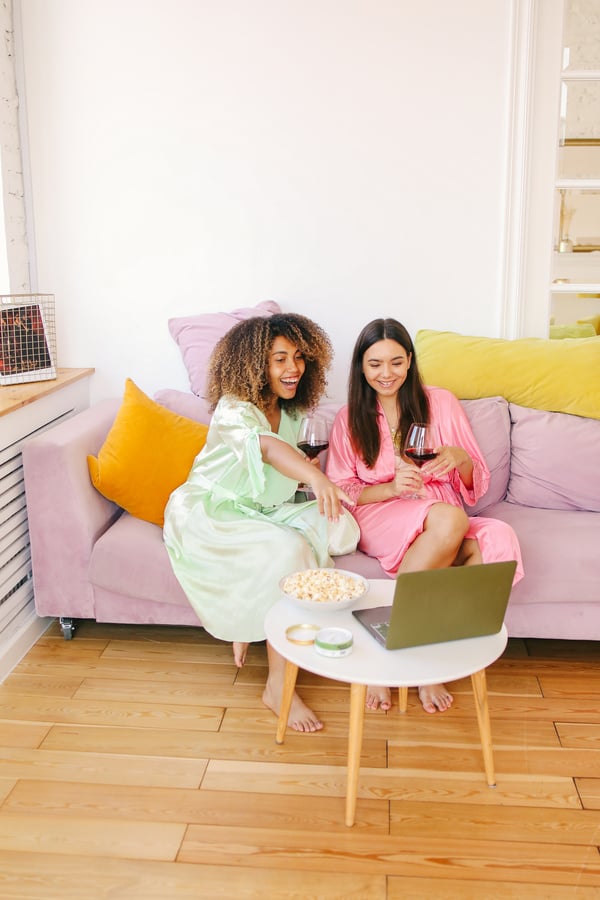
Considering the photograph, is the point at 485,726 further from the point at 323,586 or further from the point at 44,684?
the point at 44,684

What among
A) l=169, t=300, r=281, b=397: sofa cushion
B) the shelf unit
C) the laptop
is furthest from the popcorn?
the shelf unit

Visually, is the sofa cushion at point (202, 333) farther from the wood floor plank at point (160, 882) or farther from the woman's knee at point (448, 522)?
the wood floor plank at point (160, 882)

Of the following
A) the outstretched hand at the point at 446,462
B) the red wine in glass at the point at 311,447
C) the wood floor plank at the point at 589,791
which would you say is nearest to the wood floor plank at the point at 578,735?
the wood floor plank at the point at 589,791

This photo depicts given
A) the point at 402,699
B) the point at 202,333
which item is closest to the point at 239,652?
the point at 402,699

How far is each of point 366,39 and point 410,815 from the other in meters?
2.44

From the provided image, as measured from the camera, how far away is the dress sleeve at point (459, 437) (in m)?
2.52

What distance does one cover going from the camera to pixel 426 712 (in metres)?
2.21

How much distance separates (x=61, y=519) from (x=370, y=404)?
3.15 feet

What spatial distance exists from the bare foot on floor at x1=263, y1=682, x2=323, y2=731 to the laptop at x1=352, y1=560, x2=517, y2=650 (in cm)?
46

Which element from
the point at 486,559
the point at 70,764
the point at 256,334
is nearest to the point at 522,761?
the point at 486,559

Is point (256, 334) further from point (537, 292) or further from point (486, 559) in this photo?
point (537, 292)

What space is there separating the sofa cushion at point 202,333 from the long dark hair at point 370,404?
1.81ft

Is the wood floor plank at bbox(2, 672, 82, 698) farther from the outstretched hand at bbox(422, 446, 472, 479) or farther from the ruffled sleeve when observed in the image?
the outstretched hand at bbox(422, 446, 472, 479)

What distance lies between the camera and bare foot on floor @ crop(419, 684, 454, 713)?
2.21 meters
